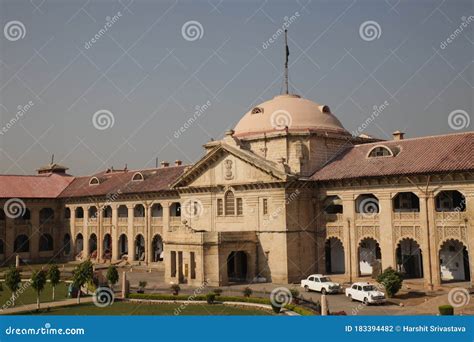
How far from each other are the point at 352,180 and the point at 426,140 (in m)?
6.60

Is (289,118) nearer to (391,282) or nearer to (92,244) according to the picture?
(391,282)

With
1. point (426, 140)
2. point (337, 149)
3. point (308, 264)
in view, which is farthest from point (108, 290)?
point (426, 140)

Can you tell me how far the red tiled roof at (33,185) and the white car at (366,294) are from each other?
48686 millimetres

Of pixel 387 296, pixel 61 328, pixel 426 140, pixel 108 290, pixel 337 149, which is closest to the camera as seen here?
pixel 61 328

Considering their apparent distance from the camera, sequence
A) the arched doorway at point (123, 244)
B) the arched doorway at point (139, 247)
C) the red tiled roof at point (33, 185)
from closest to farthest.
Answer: the arched doorway at point (139, 247) < the arched doorway at point (123, 244) < the red tiled roof at point (33, 185)

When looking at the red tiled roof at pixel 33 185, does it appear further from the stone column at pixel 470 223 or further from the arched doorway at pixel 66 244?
the stone column at pixel 470 223

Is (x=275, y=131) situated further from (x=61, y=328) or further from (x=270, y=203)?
(x=61, y=328)

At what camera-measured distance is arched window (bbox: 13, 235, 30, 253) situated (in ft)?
227

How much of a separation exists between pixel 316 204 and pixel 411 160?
895cm

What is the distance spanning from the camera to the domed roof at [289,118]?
1956 inches

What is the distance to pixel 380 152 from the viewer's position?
44.8 meters

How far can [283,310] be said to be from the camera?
108 feet

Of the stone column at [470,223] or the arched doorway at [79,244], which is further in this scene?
the arched doorway at [79,244]

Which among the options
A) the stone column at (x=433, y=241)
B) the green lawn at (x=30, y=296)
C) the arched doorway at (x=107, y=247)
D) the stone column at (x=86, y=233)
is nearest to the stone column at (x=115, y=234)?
the arched doorway at (x=107, y=247)
